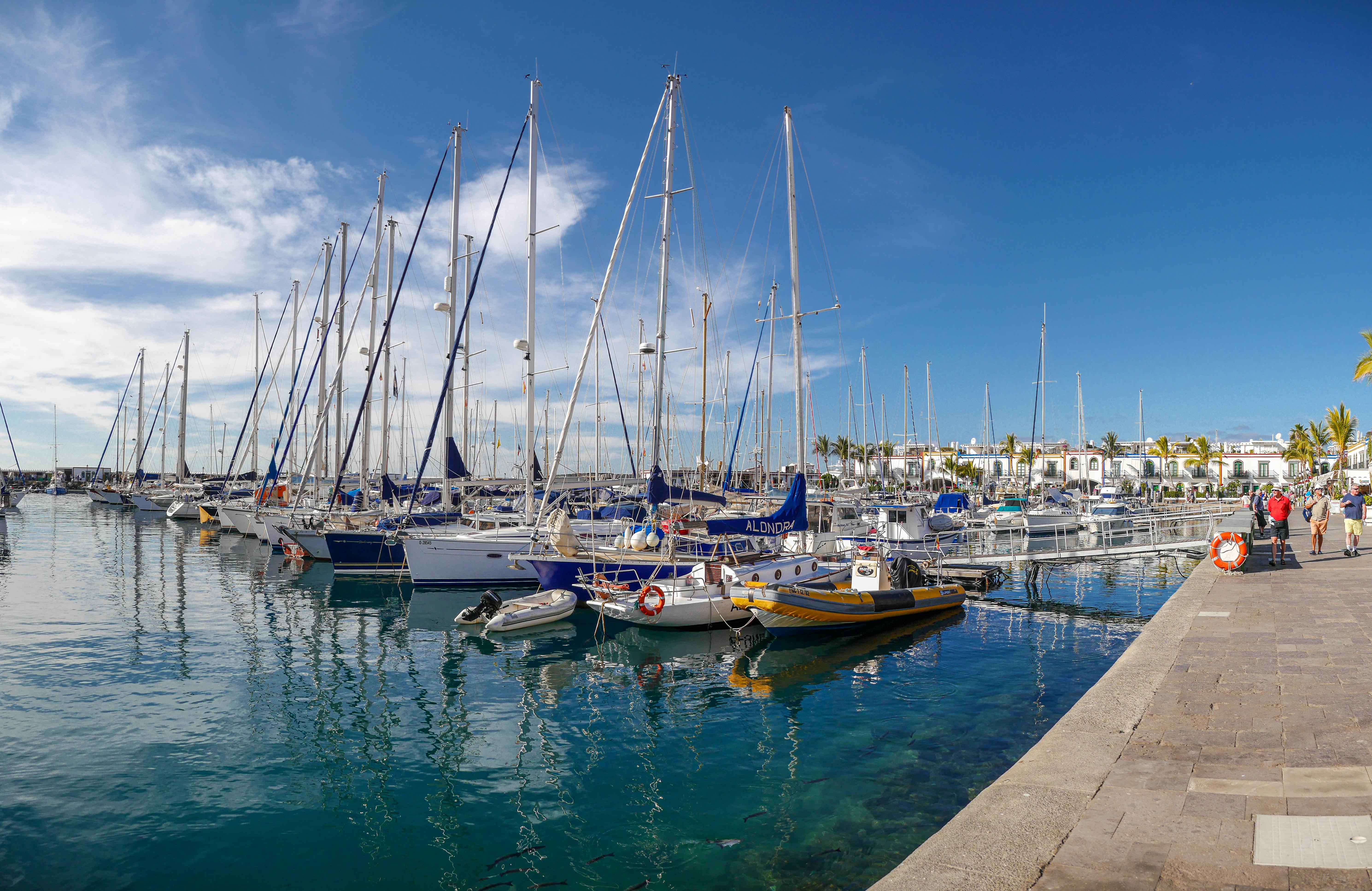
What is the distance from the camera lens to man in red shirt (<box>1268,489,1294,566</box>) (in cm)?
1772

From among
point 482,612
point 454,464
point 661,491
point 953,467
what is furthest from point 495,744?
point 953,467

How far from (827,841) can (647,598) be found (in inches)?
425

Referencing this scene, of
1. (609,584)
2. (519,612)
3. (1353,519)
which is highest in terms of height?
(1353,519)

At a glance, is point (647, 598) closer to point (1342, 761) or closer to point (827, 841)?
point (827, 841)

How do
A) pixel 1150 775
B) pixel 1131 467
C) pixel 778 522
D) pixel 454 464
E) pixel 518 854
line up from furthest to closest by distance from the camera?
pixel 1131 467, pixel 454 464, pixel 778 522, pixel 518 854, pixel 1150 775

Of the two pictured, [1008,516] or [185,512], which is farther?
[185,512]

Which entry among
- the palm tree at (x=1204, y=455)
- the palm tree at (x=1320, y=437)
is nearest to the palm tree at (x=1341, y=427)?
the palm tree at (x=1320, y=437)

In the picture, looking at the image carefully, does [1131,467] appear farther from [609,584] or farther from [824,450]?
[609,584]

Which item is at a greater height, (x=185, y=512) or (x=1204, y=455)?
(x=1204, y=455)

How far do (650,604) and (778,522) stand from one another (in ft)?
22.2

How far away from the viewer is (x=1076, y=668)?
1525 centimetres

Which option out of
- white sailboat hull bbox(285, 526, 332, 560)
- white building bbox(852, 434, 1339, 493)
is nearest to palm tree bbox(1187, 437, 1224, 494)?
white building bbox(852, 434, 1339, 493)

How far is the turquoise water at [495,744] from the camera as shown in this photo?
305 inches

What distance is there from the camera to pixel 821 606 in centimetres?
1786
